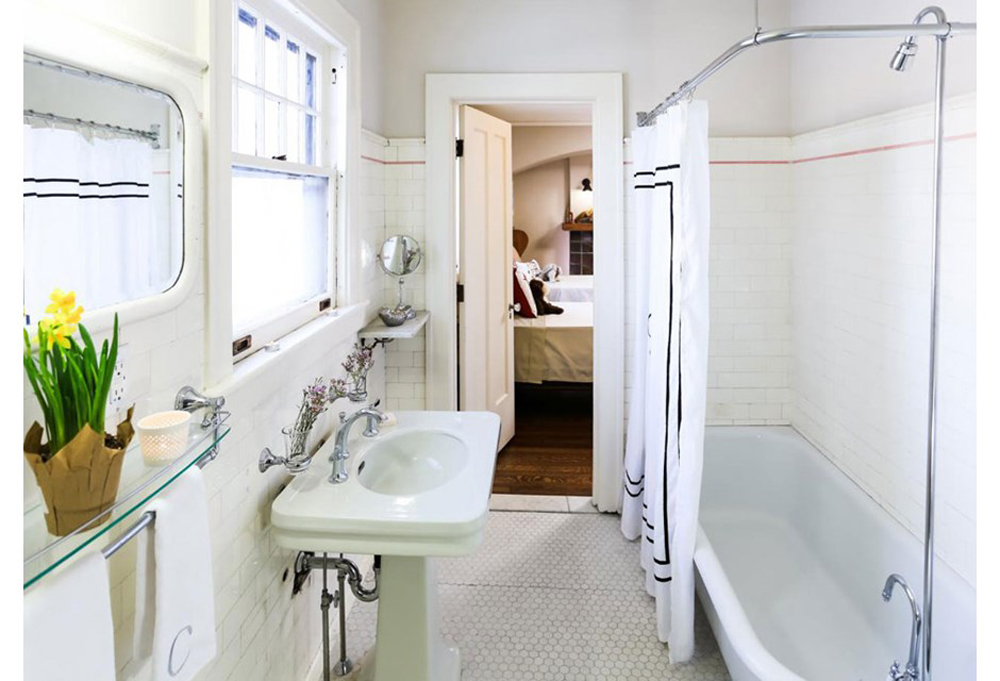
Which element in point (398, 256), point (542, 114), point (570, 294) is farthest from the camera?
point (570, 294)

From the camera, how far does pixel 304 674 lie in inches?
84.4

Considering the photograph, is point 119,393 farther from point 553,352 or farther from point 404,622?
point 553,352

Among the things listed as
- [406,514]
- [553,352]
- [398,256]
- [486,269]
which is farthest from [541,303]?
[406,514]

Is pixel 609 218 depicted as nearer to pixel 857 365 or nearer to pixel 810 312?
pixel 810 312

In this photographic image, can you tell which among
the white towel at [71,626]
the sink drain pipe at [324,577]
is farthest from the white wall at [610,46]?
the white towel at [71,626]

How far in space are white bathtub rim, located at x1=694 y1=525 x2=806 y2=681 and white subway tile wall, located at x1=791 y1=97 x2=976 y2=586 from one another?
70 centimetres

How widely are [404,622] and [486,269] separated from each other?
2.39 m

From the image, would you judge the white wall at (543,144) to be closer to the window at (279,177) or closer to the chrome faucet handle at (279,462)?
the window at (279,177)

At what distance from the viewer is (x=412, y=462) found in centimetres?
226

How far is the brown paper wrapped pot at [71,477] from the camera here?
0.82 metres

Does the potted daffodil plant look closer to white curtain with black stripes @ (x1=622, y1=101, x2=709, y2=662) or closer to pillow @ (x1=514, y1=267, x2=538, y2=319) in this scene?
white curtain with black stripes @ (x1=622, y1=101, x2=709, y2=662)

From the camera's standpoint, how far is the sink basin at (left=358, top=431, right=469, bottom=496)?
2146 mm

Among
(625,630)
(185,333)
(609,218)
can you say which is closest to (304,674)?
(625,630)

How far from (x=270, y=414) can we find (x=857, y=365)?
227 centimetres
